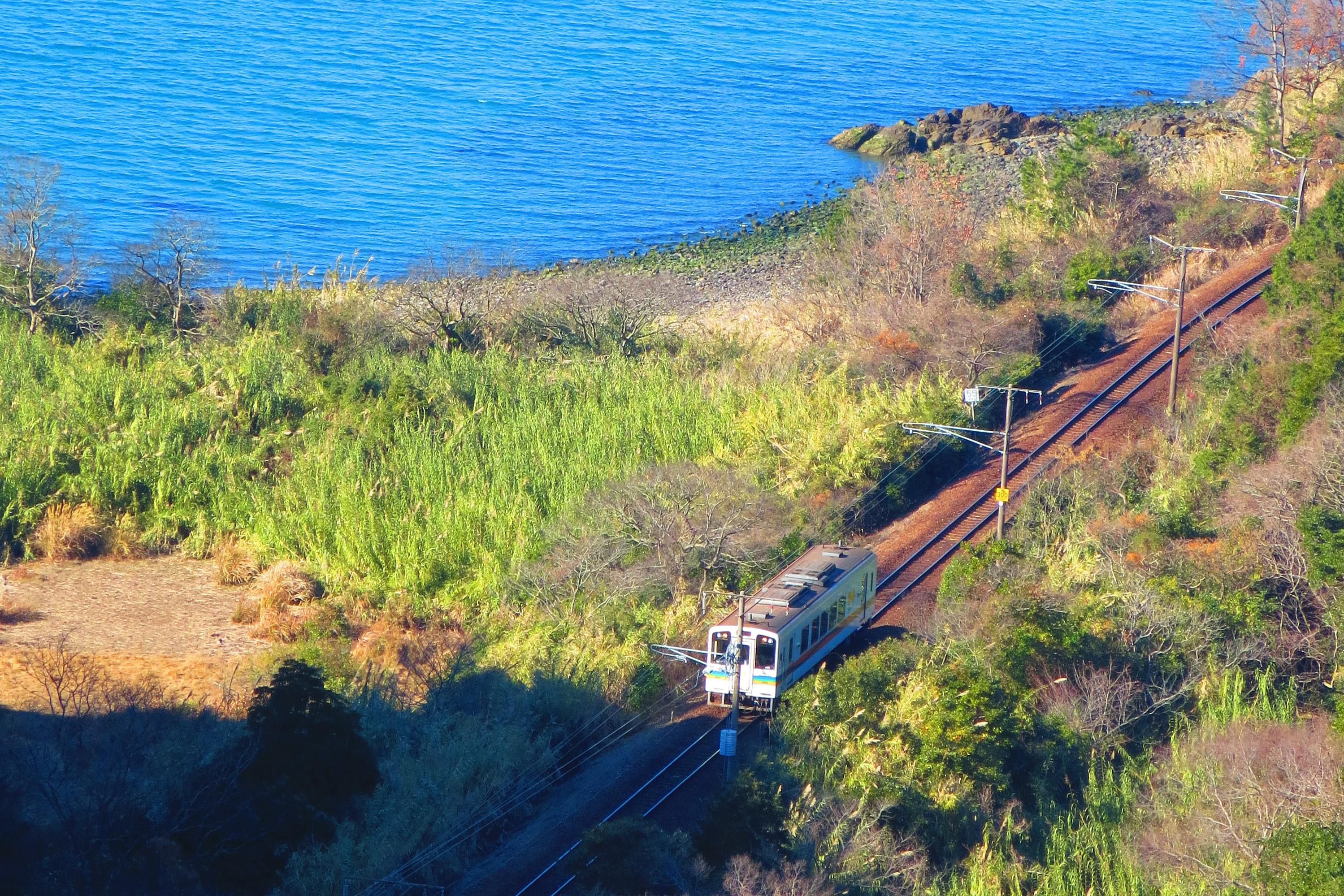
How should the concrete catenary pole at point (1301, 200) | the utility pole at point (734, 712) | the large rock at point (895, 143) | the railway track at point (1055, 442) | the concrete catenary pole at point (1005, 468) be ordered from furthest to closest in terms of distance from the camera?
the large rock at point (895, 143), the concrete catenary pole at point (1301, 200), the railway track at point (1055, 442), the concrete catenary pole at point (1005, 468), the utility pole at point (734, 712)

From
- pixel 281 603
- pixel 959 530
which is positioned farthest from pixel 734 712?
pixel 281 603

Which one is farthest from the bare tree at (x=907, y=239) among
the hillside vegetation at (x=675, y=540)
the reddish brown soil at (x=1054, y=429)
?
the reddish brown soil at (x=1054, y=429)

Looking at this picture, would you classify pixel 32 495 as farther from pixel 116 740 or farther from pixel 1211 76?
pixel 1211 76

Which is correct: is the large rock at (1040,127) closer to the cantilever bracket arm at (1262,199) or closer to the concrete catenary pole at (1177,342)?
the cantilever bracket arm at (1262,199)

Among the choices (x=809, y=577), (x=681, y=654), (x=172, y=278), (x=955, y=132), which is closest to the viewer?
(x=681, y=654)

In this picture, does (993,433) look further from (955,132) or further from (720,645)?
(955,132)

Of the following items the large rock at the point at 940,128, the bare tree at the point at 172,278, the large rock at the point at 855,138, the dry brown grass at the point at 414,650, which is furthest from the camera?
the large rock at the point at 855,138
